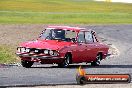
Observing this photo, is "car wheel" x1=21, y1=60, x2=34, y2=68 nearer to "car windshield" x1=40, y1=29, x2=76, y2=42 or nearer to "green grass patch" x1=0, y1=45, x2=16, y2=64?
"car windshield" x1=40, y1=29, x2=76, y2=42

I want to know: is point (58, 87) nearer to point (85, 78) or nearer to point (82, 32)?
point (85, 78)

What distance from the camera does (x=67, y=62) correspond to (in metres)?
20.3

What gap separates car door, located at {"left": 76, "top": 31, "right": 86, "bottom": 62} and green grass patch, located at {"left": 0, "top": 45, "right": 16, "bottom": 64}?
3121 millimetres

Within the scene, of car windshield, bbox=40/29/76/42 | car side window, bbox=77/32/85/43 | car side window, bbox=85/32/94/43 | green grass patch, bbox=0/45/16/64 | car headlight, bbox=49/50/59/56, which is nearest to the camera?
car headlight, bbox=49/50/59/56

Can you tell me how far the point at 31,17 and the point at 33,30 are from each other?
16.7 metres

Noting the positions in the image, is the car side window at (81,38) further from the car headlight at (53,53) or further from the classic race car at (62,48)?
the car headlight at (53,53)

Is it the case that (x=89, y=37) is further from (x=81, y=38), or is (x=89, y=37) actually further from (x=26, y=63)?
(x=26, y=63)

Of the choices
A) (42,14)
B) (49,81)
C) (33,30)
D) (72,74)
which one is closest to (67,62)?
(72,74)

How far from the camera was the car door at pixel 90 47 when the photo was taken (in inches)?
851

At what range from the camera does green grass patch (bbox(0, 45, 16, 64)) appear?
2306cm

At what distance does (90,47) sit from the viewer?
71.5 feet

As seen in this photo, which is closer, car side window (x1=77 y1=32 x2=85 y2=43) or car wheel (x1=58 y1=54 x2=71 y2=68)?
car wheel (x1=58 y1=54 x2=71 y2=68)

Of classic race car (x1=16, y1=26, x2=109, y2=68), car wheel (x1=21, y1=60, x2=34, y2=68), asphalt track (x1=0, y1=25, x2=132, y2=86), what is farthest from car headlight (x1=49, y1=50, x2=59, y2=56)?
car wheel (x1=21, y1=60, x2=34, y2=68)

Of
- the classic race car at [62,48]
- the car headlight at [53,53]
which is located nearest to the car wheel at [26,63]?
the classic race car at [62,48]
